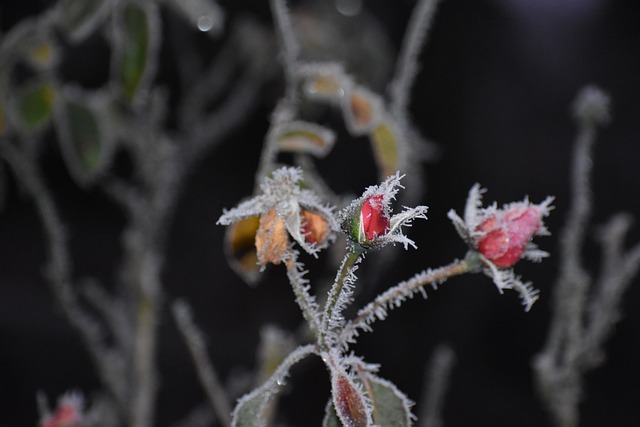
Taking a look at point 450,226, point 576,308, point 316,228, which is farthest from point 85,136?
point 450,226

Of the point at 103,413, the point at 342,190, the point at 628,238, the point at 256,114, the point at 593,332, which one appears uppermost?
the point at 256,114

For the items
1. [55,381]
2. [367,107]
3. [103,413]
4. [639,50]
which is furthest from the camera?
[639,50]

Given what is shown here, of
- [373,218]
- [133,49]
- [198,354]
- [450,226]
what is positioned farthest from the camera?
[450,226]

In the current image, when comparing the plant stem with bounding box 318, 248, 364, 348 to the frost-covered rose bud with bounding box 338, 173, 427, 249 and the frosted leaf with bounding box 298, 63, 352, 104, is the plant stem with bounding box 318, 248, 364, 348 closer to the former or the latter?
the frost-covered rose bud with bounding box 338, 173, 427, 249

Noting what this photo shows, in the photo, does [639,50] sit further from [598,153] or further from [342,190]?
[342,190]

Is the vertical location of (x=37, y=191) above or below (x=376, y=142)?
above

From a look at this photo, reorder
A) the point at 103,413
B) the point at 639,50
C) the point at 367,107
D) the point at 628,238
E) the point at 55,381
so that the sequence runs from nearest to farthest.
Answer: the point at 367,107 < the point at 103,413 < the point at 55,381 < the point at 628,238 < the point at 639,50

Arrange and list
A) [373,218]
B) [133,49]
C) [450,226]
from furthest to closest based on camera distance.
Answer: [450,226], [133,49], [373,218]

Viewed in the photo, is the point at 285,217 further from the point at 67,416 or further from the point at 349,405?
the point at 67,416

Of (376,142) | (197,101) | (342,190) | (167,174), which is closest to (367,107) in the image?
(376,142)
